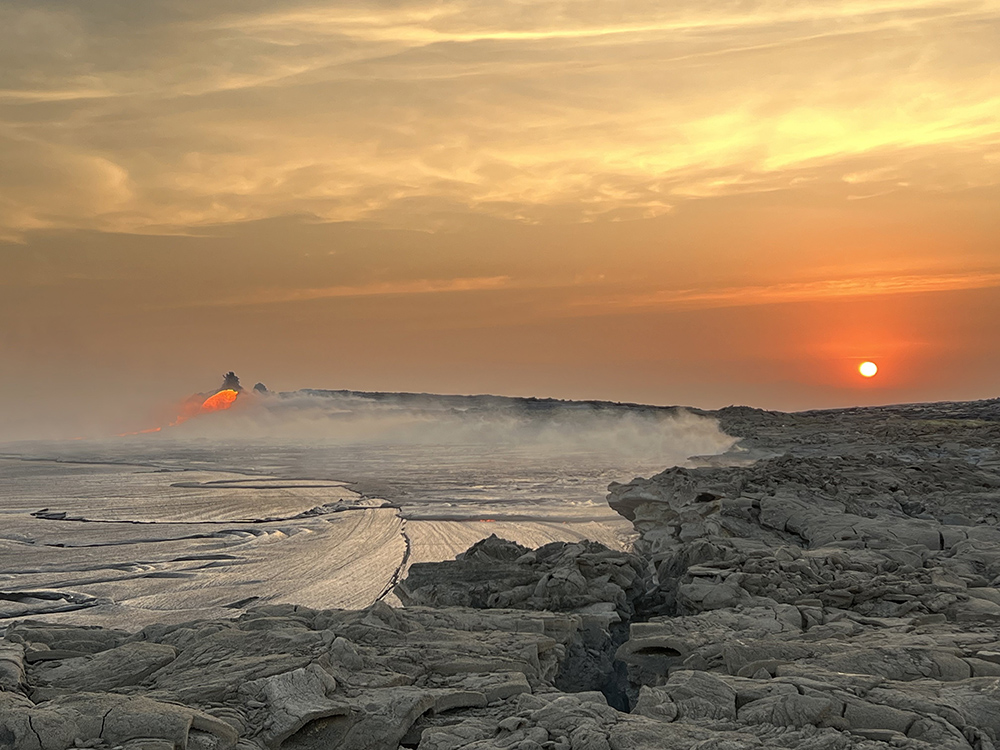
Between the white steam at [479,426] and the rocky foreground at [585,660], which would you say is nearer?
the rocky foreground at [585,660]

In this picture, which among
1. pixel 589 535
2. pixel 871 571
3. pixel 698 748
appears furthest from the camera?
pixel 589 535

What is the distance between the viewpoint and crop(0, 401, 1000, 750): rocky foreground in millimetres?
4887

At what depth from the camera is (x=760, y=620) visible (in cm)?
743

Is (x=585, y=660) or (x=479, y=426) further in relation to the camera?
(x=479, y=426)

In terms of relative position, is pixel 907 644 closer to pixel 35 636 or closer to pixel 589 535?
pixel 35 636

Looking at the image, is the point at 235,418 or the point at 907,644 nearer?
the point at 907,644

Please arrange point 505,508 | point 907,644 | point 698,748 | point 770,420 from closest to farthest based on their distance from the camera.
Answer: point 698,748 < point 907,644 < point 505,508 < point 770,420

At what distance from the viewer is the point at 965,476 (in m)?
16.7

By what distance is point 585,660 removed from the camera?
7566 millimetres

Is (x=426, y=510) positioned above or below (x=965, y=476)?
below

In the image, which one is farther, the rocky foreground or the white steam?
the white steam

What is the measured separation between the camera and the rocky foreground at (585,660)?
4.89 metres

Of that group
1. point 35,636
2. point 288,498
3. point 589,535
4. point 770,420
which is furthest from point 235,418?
point 35,636

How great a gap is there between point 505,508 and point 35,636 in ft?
41.3
